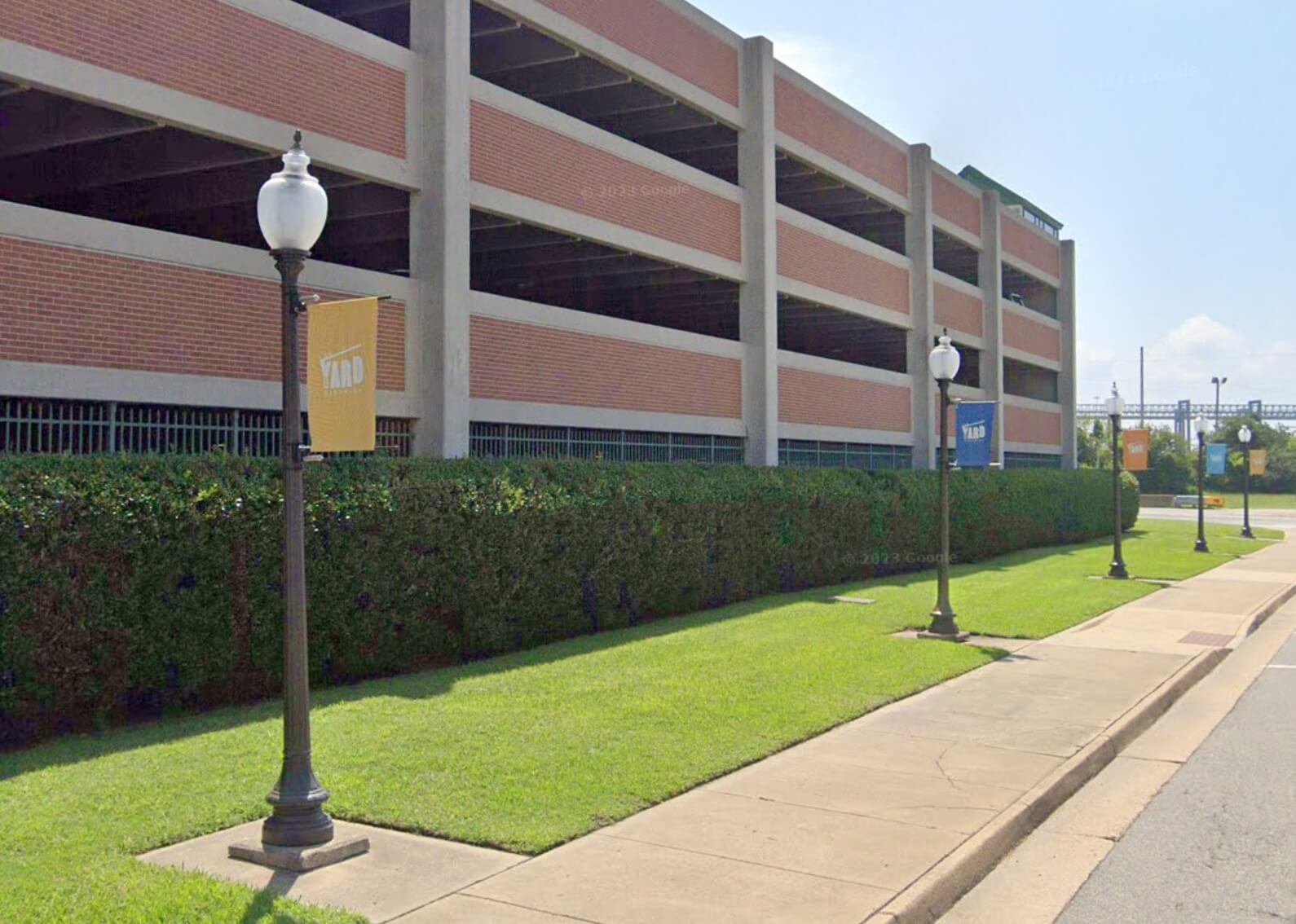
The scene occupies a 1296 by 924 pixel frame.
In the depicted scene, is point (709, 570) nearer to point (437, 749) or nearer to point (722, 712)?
point (722, 712)

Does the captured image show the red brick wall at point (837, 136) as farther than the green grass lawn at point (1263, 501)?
No

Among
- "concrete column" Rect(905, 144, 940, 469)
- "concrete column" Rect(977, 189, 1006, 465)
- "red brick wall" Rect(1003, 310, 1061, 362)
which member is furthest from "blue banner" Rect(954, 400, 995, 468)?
"red brick wall" Rect(1003, 310, 1061, 362)

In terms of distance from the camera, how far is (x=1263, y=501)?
3686 inches

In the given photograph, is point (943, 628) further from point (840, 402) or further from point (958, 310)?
point (958, 310)

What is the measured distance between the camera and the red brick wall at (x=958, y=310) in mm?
31078

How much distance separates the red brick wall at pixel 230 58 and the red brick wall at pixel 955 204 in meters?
18.8

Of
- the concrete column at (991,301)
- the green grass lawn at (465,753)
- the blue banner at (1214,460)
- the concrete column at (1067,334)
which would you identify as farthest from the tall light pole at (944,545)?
the blue banner at (1214,460)

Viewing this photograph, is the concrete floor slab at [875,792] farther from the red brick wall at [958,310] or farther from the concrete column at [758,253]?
the red brick wall at [958,310]

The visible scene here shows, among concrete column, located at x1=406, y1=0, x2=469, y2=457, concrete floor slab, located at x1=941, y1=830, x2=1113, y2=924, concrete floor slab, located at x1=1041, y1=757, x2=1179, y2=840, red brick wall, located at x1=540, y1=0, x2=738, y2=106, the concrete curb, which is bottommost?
concrete floor slab, located at x1=1041, y1=757, x2=1179, y2=840

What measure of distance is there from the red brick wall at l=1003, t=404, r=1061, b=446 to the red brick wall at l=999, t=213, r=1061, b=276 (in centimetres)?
455

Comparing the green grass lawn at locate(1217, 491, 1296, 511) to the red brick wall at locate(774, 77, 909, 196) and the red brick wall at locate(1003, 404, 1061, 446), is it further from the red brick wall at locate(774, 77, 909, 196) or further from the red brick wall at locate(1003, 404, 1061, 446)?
the red brick wall at locate(774, 77, 909, 196)

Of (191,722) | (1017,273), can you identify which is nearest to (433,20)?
(191,722)

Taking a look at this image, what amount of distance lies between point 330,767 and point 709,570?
10.3m

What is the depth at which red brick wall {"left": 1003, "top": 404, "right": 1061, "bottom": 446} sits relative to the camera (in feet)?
120
